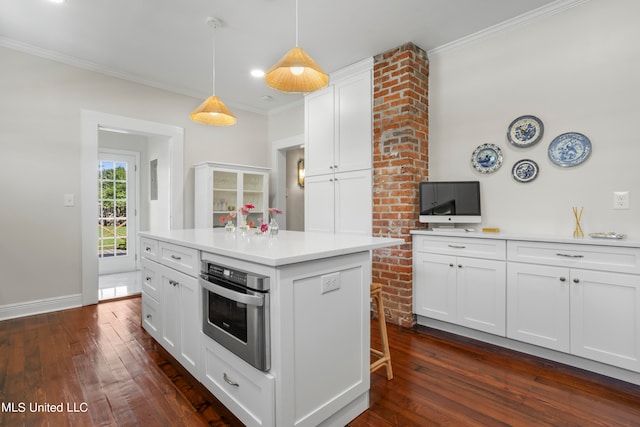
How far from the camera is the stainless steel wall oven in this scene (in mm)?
1336

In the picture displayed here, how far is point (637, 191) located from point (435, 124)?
161 cm

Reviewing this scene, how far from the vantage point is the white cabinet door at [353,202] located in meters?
3.25

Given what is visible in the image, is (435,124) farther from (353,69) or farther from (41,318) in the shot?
(41,318)

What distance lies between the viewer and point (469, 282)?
2.57 metres

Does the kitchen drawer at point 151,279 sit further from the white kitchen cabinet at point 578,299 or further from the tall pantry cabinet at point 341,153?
the white kitchen cabinet at point 578,299

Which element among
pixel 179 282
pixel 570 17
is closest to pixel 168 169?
pixel 179 282

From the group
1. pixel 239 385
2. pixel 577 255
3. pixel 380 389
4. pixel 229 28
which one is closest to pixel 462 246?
pixel 577 255

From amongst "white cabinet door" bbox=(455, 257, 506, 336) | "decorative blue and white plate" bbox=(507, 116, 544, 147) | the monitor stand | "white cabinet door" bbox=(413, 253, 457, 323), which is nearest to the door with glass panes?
"white cabinet door" bbox=(413, 253, 457, 323)

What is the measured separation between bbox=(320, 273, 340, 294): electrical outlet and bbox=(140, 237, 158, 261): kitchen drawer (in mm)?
1573

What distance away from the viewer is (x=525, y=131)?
257cm

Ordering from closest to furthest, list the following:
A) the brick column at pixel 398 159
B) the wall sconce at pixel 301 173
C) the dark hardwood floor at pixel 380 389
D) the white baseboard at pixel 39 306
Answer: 1. the dark hardwood floor at pixel 380 389
2. the brick column at pixel 398 159
3. the white baseboard at pixel 39 306
4. the wall sconce at pixel 301 173

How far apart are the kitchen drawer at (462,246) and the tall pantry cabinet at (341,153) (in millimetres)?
591

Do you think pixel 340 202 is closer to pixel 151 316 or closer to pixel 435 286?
pixel 435 286

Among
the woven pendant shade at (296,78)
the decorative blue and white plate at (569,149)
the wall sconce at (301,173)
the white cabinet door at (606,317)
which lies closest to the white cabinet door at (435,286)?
the white cabinet door at (606,317)
